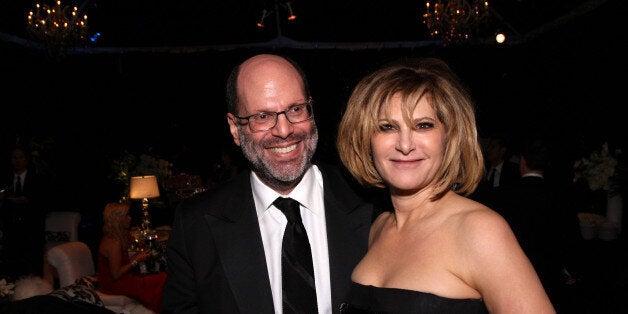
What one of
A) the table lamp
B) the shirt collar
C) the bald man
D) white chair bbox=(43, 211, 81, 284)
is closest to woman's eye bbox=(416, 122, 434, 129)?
the bald man

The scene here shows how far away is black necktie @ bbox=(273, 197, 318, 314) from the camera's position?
1.87 metres

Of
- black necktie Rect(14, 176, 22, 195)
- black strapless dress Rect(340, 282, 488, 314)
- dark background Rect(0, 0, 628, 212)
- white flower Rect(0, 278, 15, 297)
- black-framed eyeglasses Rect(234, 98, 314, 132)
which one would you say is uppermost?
dark background Rect(0, 0, 628, 212)

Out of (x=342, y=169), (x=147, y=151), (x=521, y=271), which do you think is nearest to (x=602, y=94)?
(x=342, y=169)

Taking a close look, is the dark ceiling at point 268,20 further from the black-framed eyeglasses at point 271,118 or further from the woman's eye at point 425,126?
the woman's eye at point 425,126

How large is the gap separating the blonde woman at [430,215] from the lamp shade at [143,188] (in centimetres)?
521

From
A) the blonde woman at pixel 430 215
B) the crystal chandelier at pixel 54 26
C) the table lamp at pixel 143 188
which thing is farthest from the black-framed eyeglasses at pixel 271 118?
the crystal chandelier at pixel 54 26

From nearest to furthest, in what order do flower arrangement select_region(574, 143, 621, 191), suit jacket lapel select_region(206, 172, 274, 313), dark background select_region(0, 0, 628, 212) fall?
suit jacket lapel select_region(206, 172, 274, 313), flower arrangement select_region(574, 143, 621, 191), dark background select_region(0, 0, 628, 212)

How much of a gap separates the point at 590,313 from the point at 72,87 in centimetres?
816

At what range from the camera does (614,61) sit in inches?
219

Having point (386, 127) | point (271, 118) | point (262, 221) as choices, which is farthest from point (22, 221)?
point (386, 127)

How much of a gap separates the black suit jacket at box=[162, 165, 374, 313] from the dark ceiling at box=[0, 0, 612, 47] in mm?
4997

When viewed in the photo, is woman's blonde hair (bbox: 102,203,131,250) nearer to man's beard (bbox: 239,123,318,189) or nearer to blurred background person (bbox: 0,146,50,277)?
blurred background person (bbox: 0,146,50,277)

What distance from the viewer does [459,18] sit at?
621 centimetres

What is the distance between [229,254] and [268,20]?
22.4 feet
